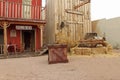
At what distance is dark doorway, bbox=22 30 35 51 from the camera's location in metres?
20.1

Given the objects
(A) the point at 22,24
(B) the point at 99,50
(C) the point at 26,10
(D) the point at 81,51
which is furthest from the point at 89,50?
(C) the point at 26,10

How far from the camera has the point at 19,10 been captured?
17859 mm

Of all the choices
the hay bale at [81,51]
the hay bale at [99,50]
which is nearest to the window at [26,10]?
the hay bale at [81,51]

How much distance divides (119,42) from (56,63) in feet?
41.9

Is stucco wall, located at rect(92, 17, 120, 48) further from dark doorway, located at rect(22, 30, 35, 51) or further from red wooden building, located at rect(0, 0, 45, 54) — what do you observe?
dark doorway, located at rect(22, 30, 35, 51)

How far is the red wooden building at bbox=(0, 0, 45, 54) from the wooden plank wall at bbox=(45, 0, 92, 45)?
1270 mm

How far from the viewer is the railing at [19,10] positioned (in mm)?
17234

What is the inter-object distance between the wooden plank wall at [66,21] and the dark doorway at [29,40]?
162 cm

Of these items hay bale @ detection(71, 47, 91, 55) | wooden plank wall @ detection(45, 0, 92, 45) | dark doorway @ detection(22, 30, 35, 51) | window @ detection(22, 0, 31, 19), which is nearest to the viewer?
hay bale @ detection(71, 47, 91, 55)

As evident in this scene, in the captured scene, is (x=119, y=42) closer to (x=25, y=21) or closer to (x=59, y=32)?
(x=59, y=32)

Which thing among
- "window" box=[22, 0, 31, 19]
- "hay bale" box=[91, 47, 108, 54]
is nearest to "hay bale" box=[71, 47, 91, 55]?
"hay bale" box=[91, 47, 108, 54]

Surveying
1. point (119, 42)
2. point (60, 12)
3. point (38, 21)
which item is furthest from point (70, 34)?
point (119, 42)

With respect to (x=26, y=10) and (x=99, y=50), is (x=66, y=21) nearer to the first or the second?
(x=26, y=10)

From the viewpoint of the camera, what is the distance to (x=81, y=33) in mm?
21016
